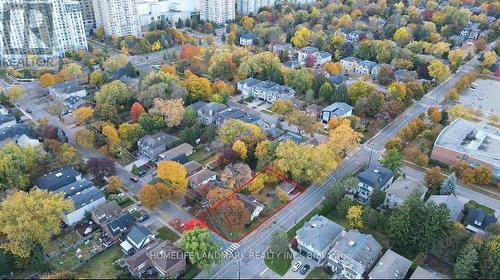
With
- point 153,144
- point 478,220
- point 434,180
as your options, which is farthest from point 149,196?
point 478,220

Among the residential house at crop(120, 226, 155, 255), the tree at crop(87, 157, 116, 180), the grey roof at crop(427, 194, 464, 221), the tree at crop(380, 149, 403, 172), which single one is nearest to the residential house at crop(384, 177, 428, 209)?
the grey roof at crop(427, 194, 464, 221)

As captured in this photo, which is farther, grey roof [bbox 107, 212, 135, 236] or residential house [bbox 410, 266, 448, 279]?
grey roof [bbox 107, 212, 135, 236]

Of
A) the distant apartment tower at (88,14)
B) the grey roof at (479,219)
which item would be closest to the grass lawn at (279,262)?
the grey roof at (479,219)

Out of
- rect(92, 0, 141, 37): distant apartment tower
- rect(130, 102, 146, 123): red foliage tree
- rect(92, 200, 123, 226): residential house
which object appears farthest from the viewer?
rect(92, 0, 141, 37): distant apartment tower

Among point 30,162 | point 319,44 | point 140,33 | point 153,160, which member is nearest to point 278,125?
point 153,160

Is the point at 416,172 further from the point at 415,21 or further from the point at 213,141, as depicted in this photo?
the point at 415,21

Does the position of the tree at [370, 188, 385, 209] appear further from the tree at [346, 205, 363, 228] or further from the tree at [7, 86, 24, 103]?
the tree at [7, 86, 24, 103]

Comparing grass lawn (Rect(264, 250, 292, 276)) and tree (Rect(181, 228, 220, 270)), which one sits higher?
tree (Rect(181, 228, 220, 270))
